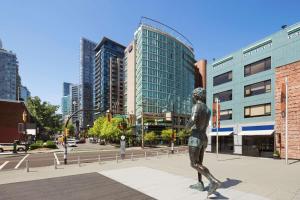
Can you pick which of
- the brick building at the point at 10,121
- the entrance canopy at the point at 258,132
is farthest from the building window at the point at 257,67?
the brick building at the point at 10,121

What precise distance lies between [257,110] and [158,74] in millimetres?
60578

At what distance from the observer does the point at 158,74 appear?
288 ft

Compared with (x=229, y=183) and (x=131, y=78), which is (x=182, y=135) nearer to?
(x=131, y=78)

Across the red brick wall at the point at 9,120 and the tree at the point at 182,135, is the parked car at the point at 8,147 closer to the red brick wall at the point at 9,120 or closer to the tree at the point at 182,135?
the red brick wall at the point at 9,120

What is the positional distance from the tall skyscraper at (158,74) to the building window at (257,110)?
5059 centimetres

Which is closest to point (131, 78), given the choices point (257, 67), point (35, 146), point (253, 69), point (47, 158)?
point (35, 146)

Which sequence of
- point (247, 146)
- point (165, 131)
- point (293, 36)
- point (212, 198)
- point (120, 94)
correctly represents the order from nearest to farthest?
point (212, 198) < point (293, 36) < point (247, 146) < point (165, 131) < point (120, 94)

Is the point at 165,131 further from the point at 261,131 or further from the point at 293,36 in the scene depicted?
the point at 293,36

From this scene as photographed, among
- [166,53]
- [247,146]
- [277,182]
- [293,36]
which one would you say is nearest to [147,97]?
[166,53]

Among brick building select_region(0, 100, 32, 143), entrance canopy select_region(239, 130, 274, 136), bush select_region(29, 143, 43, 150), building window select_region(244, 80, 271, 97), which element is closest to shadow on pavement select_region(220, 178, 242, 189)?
entrance canopy select_region(239, 130, 274, 136)

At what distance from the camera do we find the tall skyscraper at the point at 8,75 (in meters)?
165

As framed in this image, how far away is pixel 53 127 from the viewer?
68188mm

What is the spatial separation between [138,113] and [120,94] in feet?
190

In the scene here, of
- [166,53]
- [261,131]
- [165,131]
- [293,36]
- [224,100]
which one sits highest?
[166,53]
